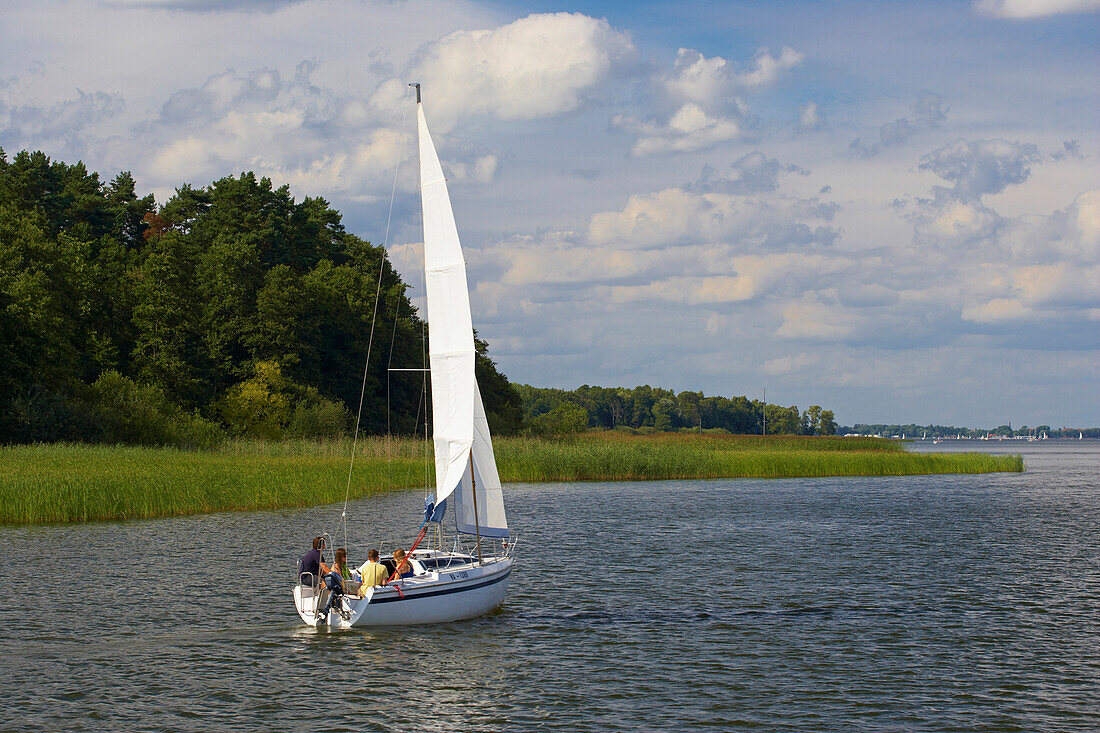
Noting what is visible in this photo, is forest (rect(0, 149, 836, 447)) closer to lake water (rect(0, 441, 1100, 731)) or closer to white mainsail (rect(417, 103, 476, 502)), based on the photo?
lake water (rect(0, 441, 1100, 731))

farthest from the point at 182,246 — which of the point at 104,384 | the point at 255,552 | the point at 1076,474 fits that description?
the point at 1076,474

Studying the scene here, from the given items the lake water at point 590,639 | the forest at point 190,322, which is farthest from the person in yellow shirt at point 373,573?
the forest at point 190,322

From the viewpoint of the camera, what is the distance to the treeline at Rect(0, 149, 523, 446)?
67812 millimetres

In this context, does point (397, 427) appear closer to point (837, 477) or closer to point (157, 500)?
point (837, 477)

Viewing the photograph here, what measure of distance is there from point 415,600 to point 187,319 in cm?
7141

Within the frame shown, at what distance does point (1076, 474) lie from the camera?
100188 millimetres

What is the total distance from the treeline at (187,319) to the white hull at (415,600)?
44.6 meters

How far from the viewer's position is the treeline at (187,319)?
2670 inches

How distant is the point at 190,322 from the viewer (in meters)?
89.2

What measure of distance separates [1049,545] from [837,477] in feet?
130

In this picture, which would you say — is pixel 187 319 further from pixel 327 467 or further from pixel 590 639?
pixel 590 639

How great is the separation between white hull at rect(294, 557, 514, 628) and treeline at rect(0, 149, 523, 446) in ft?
146

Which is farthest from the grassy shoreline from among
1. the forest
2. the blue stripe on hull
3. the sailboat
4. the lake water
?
the forest

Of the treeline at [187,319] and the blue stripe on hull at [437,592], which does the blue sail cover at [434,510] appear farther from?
the treeline at [187,319]
